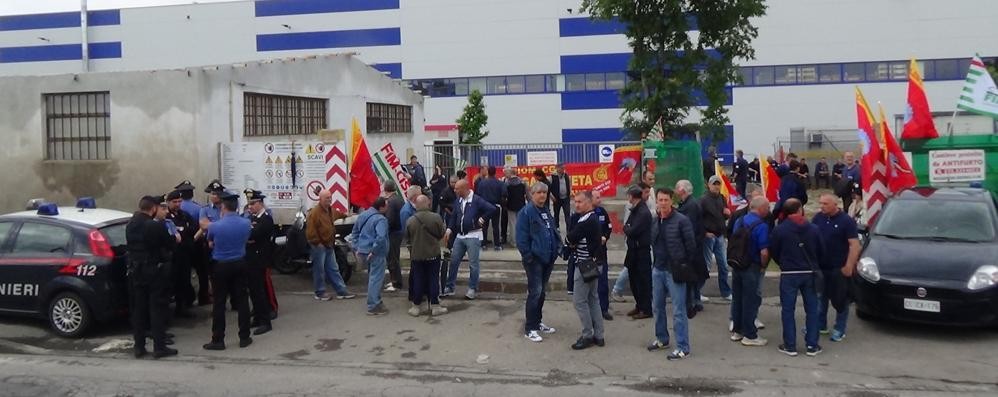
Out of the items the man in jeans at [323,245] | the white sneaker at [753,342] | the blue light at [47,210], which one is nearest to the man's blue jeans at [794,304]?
the white sneaker at [753,342]

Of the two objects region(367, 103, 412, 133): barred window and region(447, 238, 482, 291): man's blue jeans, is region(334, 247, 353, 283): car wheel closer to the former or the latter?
region(447, 238, 482, 291): man's blue jeans

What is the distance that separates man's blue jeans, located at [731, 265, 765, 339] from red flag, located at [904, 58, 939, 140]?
649 cm

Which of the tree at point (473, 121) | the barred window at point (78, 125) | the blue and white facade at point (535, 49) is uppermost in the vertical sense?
the blue and white facade at point (535, 49)

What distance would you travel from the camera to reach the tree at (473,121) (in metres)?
40.2

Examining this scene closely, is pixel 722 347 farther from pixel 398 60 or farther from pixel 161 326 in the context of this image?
pixel 398 60

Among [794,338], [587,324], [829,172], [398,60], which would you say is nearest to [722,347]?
[794,338]

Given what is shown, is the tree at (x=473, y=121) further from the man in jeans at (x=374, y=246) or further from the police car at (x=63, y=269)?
the police car at (x=63, y=269)

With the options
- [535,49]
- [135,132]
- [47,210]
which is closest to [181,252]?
[47,210]

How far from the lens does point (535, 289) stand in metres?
8.63

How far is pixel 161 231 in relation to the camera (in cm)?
826

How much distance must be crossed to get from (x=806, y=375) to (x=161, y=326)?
6450 millimetres

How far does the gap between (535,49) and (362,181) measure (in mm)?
33272

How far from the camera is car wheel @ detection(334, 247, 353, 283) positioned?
38.4 ft

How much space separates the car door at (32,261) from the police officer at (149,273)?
1197mm
